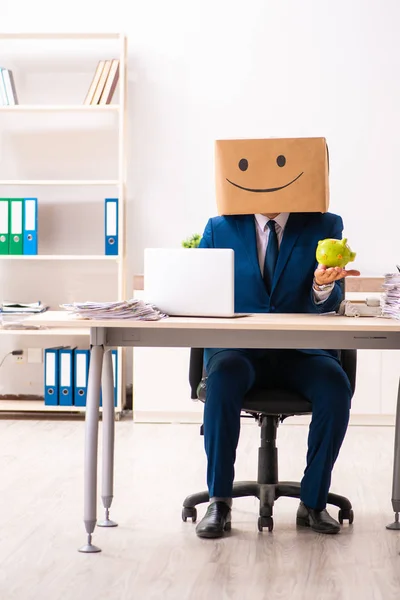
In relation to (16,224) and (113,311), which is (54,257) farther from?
(113,311)

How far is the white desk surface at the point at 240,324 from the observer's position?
2.12 m

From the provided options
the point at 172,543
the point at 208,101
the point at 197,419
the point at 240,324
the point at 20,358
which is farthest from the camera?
the point at 20,358

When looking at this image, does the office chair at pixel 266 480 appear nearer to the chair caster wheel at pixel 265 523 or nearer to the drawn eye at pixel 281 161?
the chair caster wheel at pixel 265 523

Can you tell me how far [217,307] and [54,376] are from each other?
2278mm

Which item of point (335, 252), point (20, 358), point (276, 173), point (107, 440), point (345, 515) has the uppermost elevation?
point (276, 173)

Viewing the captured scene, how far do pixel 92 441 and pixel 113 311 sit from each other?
0.35m

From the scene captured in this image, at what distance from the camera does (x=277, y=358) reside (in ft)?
8.49

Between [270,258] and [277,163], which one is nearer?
[277,163]

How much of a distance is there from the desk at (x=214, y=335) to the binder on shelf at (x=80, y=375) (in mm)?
2042

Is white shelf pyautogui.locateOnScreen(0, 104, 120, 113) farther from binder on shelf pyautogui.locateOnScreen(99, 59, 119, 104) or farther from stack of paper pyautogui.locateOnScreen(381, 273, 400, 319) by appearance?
stack of paper pyautogui.locateOnScreen(381, 273, 400, 319)

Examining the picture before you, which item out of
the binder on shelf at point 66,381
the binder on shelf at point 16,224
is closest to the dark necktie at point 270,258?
the binder on shelf at point 66,381

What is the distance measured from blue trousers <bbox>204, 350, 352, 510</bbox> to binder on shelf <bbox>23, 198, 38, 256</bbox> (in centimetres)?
216

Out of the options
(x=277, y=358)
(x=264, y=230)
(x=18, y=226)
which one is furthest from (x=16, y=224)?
(x=277, y=358)

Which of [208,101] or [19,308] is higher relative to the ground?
[208,101]
